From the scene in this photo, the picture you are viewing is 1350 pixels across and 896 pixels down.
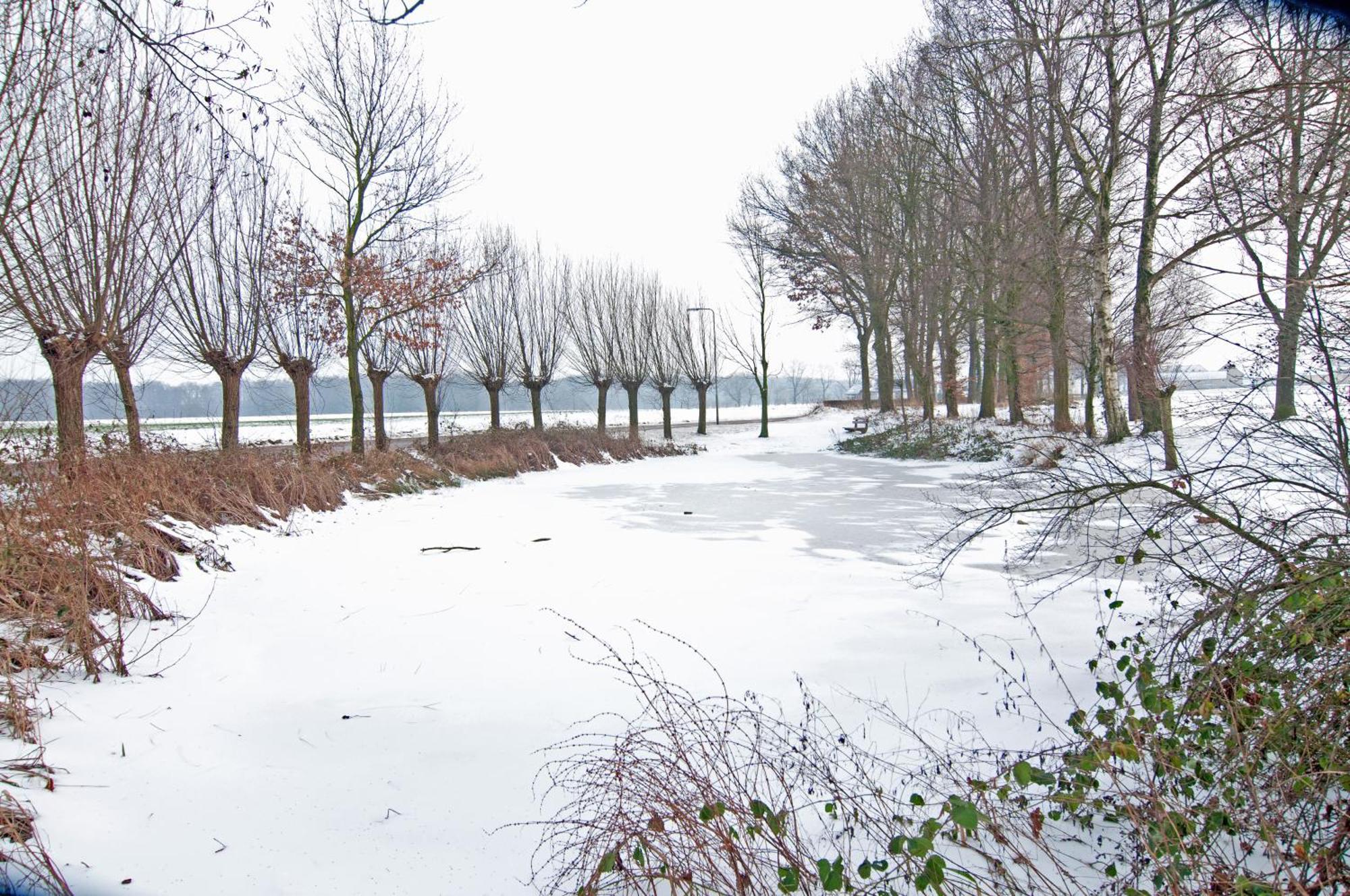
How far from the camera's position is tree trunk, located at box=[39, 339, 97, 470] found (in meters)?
7.74

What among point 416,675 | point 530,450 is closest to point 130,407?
point 530,450

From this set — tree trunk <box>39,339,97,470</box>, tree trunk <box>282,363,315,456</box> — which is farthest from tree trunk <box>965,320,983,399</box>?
tree trunk <box>39,339,97,470</box>

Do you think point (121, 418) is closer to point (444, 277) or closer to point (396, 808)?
point (444, 277)

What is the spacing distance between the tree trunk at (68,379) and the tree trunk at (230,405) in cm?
307

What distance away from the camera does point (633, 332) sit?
80.8 feet

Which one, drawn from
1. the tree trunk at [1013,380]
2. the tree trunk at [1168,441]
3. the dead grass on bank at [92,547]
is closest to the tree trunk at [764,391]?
the tree trunk at [1013,380]

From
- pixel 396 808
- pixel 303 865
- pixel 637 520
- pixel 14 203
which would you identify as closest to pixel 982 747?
pixel 396 808

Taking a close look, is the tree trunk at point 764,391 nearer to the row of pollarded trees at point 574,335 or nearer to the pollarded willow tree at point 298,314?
the row of pollarded trees at point 574,335

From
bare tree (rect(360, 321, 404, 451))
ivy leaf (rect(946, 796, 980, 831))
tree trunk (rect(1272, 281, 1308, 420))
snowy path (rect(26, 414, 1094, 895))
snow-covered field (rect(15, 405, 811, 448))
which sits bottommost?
snowy path (rect(26, 414, 1094, 895))

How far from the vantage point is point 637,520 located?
991cm

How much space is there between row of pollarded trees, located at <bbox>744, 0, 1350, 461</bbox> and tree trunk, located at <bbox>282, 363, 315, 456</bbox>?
11952 millimetres

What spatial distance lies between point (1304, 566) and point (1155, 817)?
1.41m

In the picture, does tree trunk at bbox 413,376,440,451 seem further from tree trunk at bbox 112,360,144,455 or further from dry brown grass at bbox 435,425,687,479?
tree trunk at bbox 112,360,144,455

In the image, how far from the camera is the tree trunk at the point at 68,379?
25.4 ft
